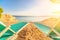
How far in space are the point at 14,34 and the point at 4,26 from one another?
131mm

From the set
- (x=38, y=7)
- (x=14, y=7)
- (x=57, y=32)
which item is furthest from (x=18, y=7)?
(x=57, y=32)

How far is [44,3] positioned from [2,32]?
1.70 ft

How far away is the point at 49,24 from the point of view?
1.50m

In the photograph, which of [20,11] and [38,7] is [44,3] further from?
[20,11]

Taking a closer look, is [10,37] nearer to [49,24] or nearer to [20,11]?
[20,11]

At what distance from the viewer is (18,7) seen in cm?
151

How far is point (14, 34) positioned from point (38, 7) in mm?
368

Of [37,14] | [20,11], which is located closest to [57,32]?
[37,14]

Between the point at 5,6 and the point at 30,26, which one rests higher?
the point at 5,6

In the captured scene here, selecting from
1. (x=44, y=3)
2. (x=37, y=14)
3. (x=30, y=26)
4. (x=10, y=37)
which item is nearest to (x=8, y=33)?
(x=10, y=37)

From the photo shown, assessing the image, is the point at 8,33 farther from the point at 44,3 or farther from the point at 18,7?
the point at 44,3

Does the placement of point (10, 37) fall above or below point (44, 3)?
below

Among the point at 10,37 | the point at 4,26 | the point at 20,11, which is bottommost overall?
the point at 10,37

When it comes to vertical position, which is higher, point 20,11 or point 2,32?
point 20,11
